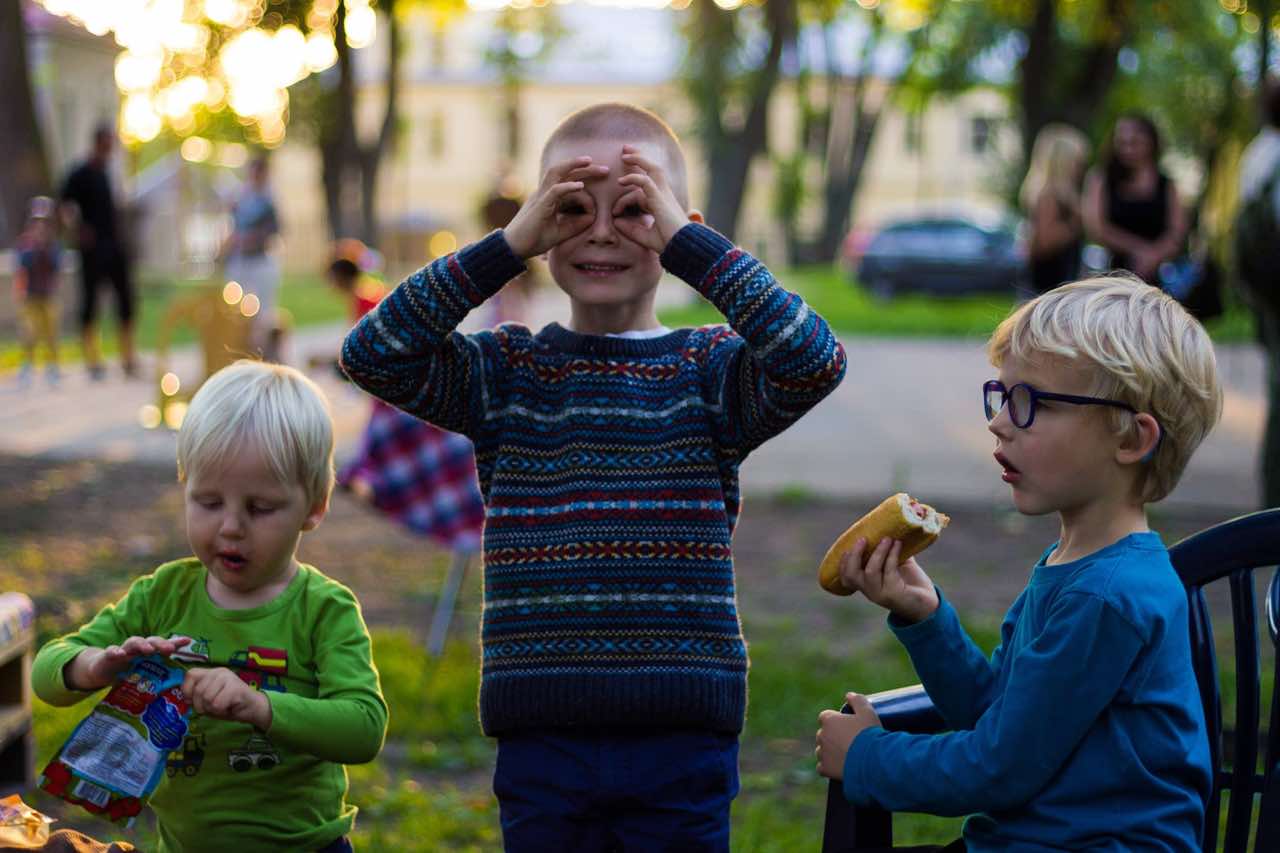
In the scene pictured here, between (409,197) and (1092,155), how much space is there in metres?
45.5

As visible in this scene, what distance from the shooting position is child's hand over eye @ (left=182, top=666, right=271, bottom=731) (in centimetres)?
208

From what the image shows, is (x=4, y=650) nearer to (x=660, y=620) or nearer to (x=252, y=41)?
(x=660, y=620)

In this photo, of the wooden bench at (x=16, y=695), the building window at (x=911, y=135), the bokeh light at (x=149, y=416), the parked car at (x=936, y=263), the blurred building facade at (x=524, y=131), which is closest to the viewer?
the wooden bench at (x=16, y=695)

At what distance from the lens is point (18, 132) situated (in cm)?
1847

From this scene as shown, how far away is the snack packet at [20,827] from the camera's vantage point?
1.94 metres

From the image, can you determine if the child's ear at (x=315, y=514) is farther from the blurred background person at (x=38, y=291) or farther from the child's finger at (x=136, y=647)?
the blurred background person at (x=38, y=291)

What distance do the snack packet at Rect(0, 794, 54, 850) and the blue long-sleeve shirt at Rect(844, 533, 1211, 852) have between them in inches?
44.2

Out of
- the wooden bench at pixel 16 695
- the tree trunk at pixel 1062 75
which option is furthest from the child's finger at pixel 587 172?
the tree trunk at pixel 1062 75

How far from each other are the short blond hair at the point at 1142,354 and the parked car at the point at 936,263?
85.6 feet

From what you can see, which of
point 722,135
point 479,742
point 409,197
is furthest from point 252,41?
point 409,197

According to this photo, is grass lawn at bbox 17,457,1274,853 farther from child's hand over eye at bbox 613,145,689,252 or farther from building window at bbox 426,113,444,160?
building window at bbox 426,113,444,160

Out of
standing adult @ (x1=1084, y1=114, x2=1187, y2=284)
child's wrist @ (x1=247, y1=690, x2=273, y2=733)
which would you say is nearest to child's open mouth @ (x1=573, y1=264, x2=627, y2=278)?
A: child's wrist @ (x1=247, y1=690, x2=273, y2=733)

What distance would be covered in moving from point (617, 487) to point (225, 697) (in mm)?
640

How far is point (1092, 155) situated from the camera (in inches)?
985
